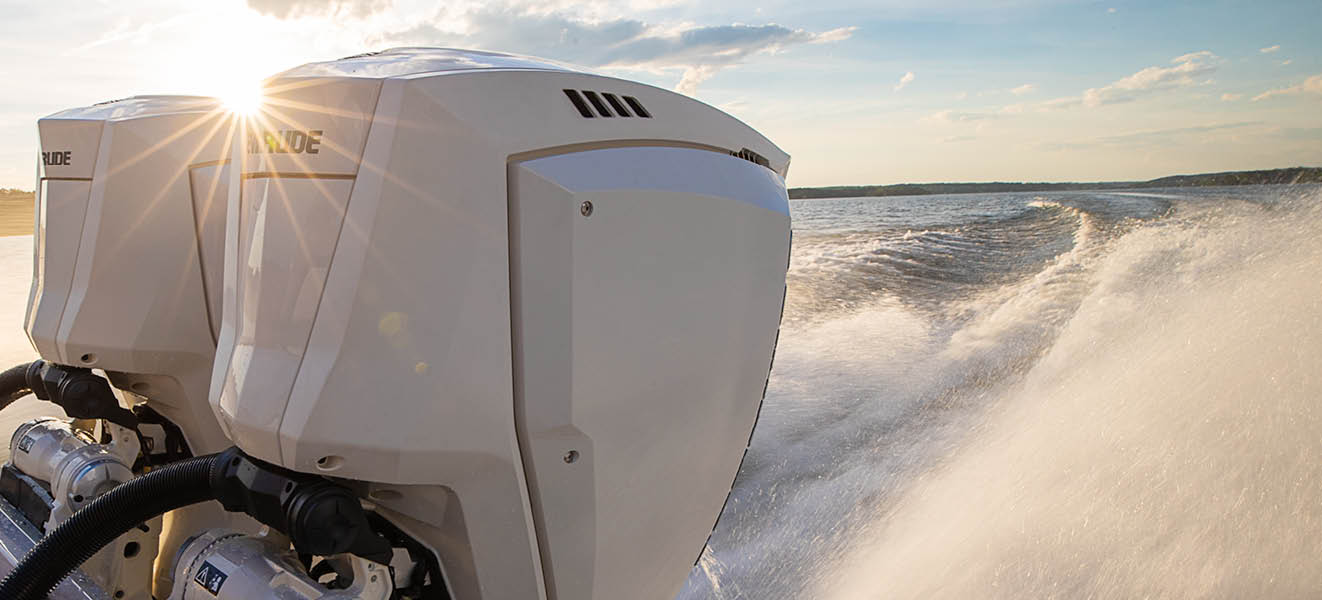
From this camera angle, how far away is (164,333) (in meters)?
2.30

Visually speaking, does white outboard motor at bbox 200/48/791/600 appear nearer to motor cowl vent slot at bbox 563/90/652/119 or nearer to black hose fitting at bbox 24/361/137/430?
motor cowl vent slot at bbox 563/90/652/119

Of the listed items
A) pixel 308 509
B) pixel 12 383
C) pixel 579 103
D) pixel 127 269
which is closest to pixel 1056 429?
pixel 579 103

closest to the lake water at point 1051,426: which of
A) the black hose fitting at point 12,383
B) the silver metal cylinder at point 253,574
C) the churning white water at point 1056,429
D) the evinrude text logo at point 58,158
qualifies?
the churning white water at point 1056,429

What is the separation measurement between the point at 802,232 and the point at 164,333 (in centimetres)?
727

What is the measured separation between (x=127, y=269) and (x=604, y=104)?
62.8 inches

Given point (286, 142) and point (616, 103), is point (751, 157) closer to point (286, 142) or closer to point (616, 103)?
point (616, 103)

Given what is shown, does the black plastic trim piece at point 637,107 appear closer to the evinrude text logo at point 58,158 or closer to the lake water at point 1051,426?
the lake water at point 1051,426

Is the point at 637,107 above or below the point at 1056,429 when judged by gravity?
above

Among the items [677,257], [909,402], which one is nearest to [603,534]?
[677,257]

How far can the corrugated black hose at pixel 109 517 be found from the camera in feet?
4.90

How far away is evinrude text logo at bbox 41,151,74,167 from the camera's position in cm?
233

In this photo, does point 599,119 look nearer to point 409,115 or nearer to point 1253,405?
point 409,115

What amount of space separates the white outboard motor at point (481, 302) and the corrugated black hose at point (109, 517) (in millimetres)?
178

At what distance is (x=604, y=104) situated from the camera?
57.1 inches
